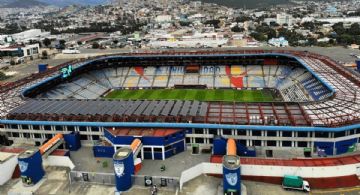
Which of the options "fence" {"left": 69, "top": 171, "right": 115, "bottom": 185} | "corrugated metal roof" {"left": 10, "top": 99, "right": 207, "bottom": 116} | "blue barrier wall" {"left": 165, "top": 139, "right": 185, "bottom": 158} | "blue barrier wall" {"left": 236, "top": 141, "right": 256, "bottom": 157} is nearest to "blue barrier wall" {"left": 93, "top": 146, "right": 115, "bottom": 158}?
"fence" {"left": 69, "top": 171, "right": 115, "bottom": 185}

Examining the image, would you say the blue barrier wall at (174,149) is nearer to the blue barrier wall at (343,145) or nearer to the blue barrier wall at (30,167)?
the blue barrier wall at (30,167)

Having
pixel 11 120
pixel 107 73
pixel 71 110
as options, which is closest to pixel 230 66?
pixel 107 73

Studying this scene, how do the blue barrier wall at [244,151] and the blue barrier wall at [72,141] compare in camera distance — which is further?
the blue barrier wall at [72,141]

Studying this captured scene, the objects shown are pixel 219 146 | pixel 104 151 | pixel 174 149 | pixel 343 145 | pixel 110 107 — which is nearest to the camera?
pixel 343 145

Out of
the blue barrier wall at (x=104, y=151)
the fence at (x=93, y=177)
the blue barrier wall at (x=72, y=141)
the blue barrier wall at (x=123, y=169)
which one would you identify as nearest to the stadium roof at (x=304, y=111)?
the blue barrier wall at (x=72, y=141)

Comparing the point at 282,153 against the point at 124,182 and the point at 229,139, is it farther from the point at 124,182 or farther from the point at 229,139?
the point at 124,182

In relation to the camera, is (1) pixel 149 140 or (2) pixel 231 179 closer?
(2) pixel 231 179

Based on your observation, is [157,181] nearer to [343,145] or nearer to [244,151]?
[244,151]

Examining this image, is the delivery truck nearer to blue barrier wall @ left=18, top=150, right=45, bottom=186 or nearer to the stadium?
the stadium

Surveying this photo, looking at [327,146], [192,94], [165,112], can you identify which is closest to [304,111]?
[327,146]
